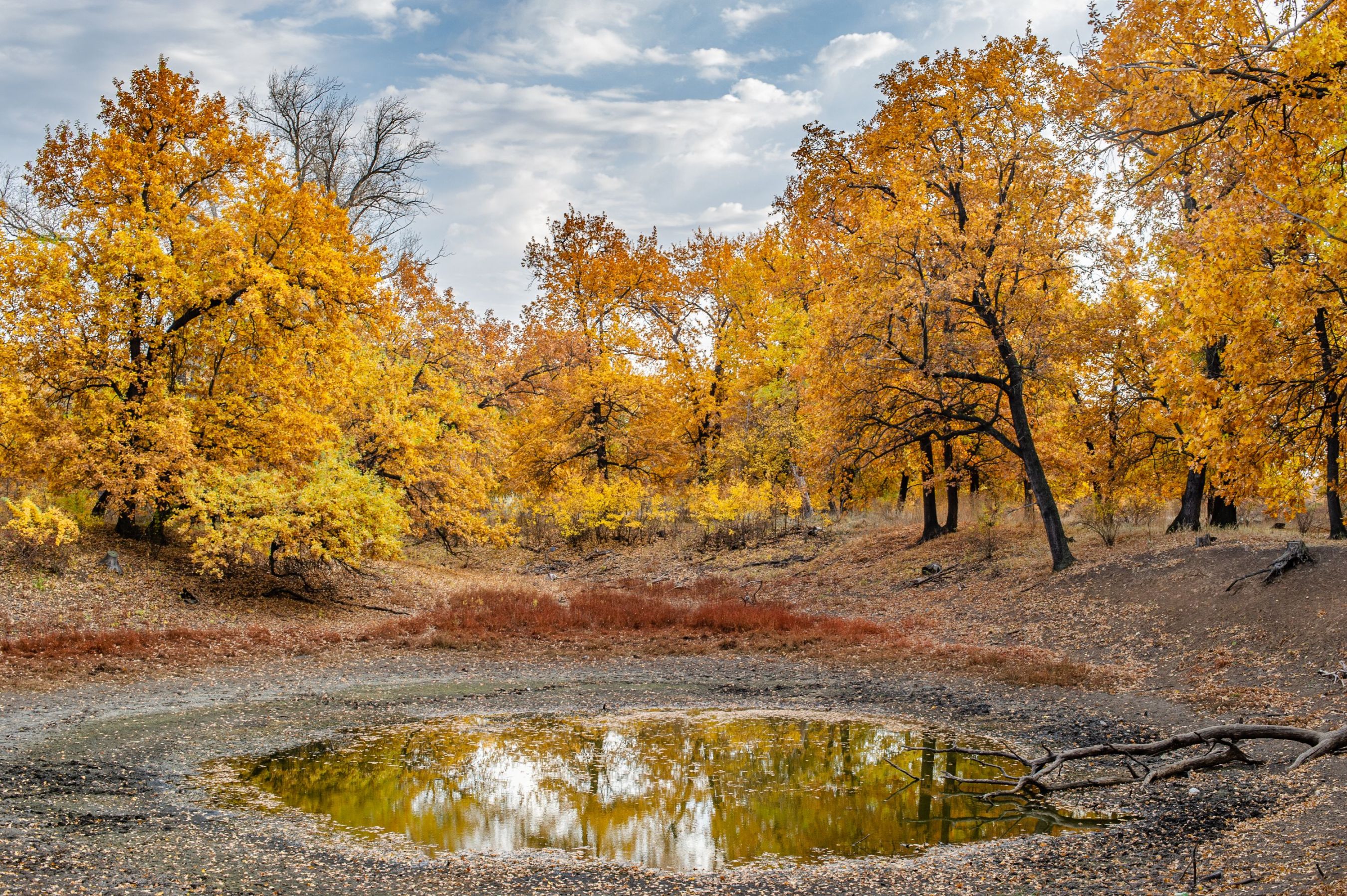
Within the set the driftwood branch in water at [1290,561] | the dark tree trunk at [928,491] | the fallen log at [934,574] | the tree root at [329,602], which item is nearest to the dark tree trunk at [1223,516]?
the fallen log at [934,574]

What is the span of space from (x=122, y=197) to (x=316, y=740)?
14294mm

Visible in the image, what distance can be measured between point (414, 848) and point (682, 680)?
7200mm

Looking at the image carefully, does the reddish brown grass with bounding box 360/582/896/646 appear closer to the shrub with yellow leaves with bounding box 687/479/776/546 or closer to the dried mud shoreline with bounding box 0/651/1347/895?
the dried mud shoreline with bounding box 0/651/1347/895

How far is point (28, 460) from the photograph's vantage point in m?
16.1

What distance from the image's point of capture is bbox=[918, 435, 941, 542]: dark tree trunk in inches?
908

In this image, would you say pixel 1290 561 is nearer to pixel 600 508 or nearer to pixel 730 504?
pixel 730 504

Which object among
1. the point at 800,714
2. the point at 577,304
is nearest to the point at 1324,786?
the point at 800,714

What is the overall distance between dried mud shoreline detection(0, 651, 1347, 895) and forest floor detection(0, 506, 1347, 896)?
31 millimetres

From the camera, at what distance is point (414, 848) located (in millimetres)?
Result: 6082

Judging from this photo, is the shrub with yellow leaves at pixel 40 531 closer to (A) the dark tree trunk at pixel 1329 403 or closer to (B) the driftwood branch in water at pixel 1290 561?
(A) the dark tree trunk at pixel 1329 403

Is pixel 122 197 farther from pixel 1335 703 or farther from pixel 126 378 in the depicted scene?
pixel 1335 703

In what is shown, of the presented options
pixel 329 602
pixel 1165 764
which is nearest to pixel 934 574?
pixel 1165 764

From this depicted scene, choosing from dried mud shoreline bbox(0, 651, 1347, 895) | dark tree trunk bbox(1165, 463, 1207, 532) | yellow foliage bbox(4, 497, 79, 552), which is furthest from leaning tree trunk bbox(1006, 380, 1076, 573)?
yellow foliage bbox(4, 497, 79, 552)

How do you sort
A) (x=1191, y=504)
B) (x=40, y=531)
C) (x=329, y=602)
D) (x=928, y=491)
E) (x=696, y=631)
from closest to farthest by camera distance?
(x=40, y=531)
(x=696, y=631)
(x=329, y=602)
(x=1191, y=504)
(x=928, y=491)
